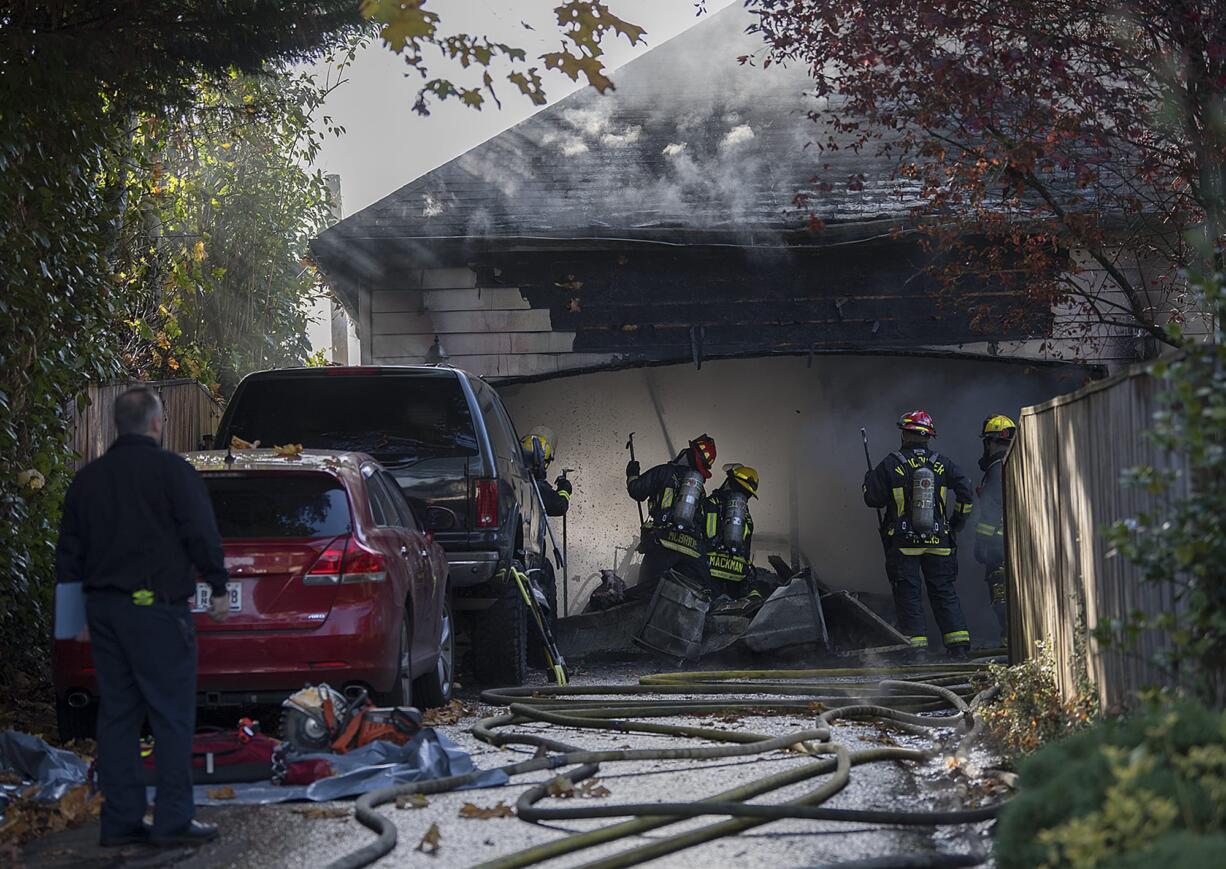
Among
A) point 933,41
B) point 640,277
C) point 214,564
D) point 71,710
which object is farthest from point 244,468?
point 640,277

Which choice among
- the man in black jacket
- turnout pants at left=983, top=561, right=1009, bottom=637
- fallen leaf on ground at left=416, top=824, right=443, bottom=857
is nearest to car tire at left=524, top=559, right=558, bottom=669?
turnout pants at left=983, top=561, right=1009, bottom=637

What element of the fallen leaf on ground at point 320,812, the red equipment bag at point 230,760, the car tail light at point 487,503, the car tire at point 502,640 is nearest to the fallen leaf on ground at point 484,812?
the fallen leaf on ground at point 320,812

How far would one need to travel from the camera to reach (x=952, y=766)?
7.17 m

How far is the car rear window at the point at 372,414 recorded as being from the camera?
421 inches

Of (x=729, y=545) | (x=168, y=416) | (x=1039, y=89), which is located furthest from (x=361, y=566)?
(x=729, y=545)

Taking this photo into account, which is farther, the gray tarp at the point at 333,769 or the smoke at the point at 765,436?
the smoke at the point at 765,436

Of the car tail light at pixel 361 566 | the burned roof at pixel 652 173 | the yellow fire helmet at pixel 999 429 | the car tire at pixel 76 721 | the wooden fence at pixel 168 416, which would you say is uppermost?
the burned roof at pixel 652 173

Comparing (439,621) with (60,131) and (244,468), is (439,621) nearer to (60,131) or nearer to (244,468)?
(244,468)

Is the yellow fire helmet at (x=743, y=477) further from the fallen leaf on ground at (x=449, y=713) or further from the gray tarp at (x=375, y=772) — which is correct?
the gray tarp at (x=375, y=772)

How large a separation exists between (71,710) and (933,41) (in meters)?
6.34

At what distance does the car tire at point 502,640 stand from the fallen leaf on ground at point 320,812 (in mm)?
4544

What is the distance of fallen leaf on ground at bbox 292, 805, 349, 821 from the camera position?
631 cm

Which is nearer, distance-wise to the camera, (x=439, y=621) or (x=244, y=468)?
(x=244, y=468)

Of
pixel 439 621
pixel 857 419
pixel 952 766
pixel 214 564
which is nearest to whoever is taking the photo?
pixel 214 564
